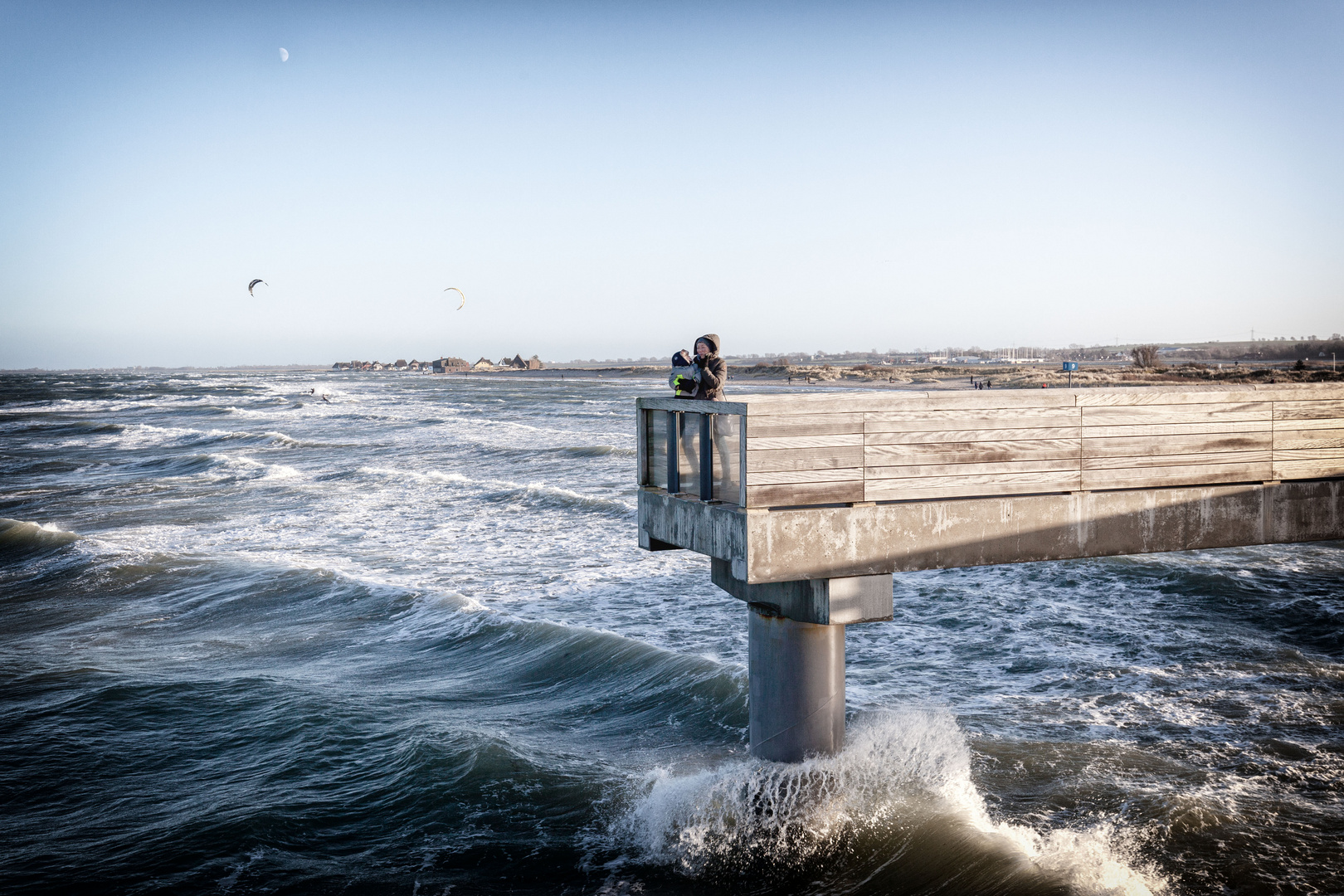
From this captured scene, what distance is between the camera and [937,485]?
7.52m

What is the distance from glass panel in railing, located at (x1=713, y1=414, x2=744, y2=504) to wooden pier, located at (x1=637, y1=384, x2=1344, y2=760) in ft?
0.07

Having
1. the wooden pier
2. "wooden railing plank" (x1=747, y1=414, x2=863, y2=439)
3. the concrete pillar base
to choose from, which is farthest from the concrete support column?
"wooden railing plank" (x1=747, y1=414, x2=863, y2=439)

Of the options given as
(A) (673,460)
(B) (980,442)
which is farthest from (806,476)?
(B) (980,442)

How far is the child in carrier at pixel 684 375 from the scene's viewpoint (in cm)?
847

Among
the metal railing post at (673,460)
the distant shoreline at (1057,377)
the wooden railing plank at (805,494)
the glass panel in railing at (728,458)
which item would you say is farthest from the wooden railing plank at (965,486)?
the distant shoreline at (1057,377)

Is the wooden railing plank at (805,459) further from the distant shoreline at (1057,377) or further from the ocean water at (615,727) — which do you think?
the distant shoreline at (1057,377)

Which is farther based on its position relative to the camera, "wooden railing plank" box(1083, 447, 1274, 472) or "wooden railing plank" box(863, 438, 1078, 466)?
"wooden railing plank" box(1083, 447, 1274, 472)

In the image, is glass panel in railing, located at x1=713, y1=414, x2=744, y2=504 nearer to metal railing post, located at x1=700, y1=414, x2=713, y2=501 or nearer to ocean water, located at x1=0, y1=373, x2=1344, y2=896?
metal railing post, located at x1=700, y1=414, x2=713, y2=501

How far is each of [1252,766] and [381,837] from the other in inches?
319

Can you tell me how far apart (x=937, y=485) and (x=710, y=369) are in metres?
2.24

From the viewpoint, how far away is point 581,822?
818cm

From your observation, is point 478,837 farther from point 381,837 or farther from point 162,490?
point 162,490

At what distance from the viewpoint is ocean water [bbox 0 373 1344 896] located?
7430 mm

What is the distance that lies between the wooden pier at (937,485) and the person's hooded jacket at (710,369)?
15.4 inches
